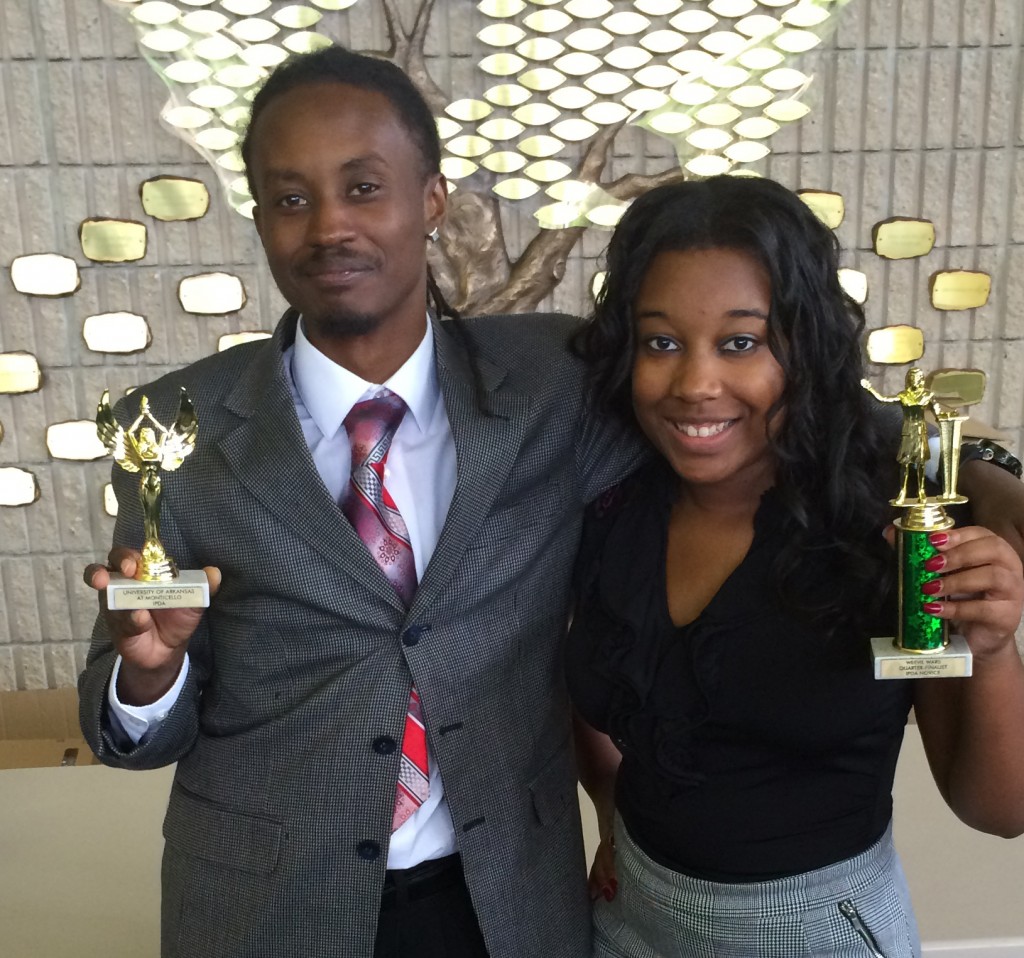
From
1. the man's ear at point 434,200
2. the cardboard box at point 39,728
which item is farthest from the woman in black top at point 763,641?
the cardboard box at point 39,728

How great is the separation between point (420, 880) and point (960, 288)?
2252mm

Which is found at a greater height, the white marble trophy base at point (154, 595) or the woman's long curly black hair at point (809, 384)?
the woman's long curly black hair at point (809, 384)

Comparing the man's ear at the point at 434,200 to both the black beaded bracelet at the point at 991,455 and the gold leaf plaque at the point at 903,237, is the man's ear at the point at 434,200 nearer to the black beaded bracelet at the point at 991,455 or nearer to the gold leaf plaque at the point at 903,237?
the black beaded bracelet at the point at 991,455

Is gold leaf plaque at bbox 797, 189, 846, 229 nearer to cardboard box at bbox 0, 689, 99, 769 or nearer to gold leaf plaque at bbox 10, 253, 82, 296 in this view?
gold leaf plaque at bbox 10, 253, 82, 296

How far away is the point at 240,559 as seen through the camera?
1090mm

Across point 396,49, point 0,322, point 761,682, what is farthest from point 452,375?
point 0,322

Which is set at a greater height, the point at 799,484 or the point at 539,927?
the point at 799,484

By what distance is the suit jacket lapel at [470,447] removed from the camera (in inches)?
42.6

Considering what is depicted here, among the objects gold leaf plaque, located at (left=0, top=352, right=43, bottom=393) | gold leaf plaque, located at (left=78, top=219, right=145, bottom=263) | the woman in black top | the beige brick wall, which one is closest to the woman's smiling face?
the woman in black top

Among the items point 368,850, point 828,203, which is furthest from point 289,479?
point 828,203

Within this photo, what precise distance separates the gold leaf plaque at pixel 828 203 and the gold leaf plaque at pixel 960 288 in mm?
298

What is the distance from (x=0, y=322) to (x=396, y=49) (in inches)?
45.9

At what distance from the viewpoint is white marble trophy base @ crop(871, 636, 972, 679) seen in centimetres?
92

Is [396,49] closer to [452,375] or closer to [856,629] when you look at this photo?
[452,375]
